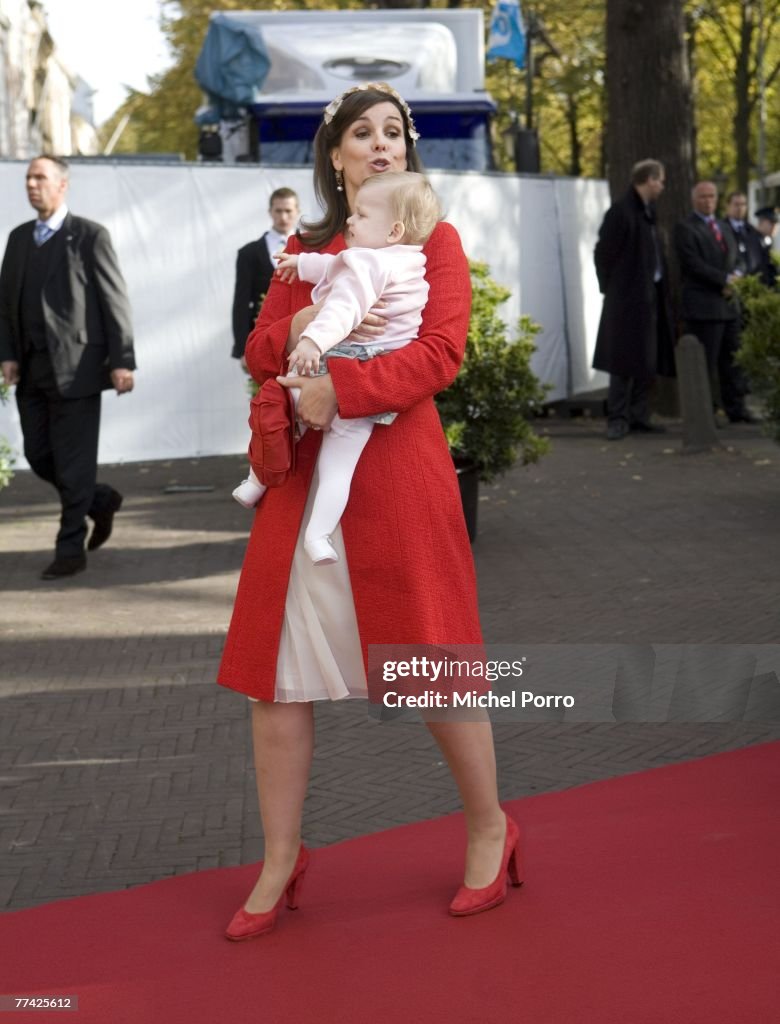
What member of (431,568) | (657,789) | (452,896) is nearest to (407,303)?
(431,568)

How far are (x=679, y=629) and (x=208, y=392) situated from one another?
744cm

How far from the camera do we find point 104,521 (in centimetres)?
938

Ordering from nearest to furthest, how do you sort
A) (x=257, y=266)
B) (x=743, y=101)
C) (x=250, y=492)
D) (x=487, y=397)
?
(x=250, y=492), (x=487, y=397), (x=257, y=266), (x=743, y=101)

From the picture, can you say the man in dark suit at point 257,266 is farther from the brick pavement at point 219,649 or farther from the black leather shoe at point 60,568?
the black leather shoe at point 60,568

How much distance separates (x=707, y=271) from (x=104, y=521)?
7.25 meters

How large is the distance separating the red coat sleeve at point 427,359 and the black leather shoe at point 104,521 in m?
5.61

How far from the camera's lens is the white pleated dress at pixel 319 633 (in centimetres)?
383

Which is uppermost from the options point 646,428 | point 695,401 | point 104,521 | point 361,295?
point 361,295

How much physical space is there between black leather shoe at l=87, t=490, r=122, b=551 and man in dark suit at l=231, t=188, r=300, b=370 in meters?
2.34

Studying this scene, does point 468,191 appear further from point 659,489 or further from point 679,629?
point 679,629

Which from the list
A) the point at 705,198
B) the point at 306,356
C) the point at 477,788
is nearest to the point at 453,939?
the point at 477,788

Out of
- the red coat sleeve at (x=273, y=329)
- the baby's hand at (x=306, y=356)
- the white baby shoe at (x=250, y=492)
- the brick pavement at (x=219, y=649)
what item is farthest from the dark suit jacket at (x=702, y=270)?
the baby's hand at (x=306, y=356)

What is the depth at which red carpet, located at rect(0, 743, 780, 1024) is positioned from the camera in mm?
3471

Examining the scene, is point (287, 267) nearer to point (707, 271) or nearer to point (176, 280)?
point (176, 280)
